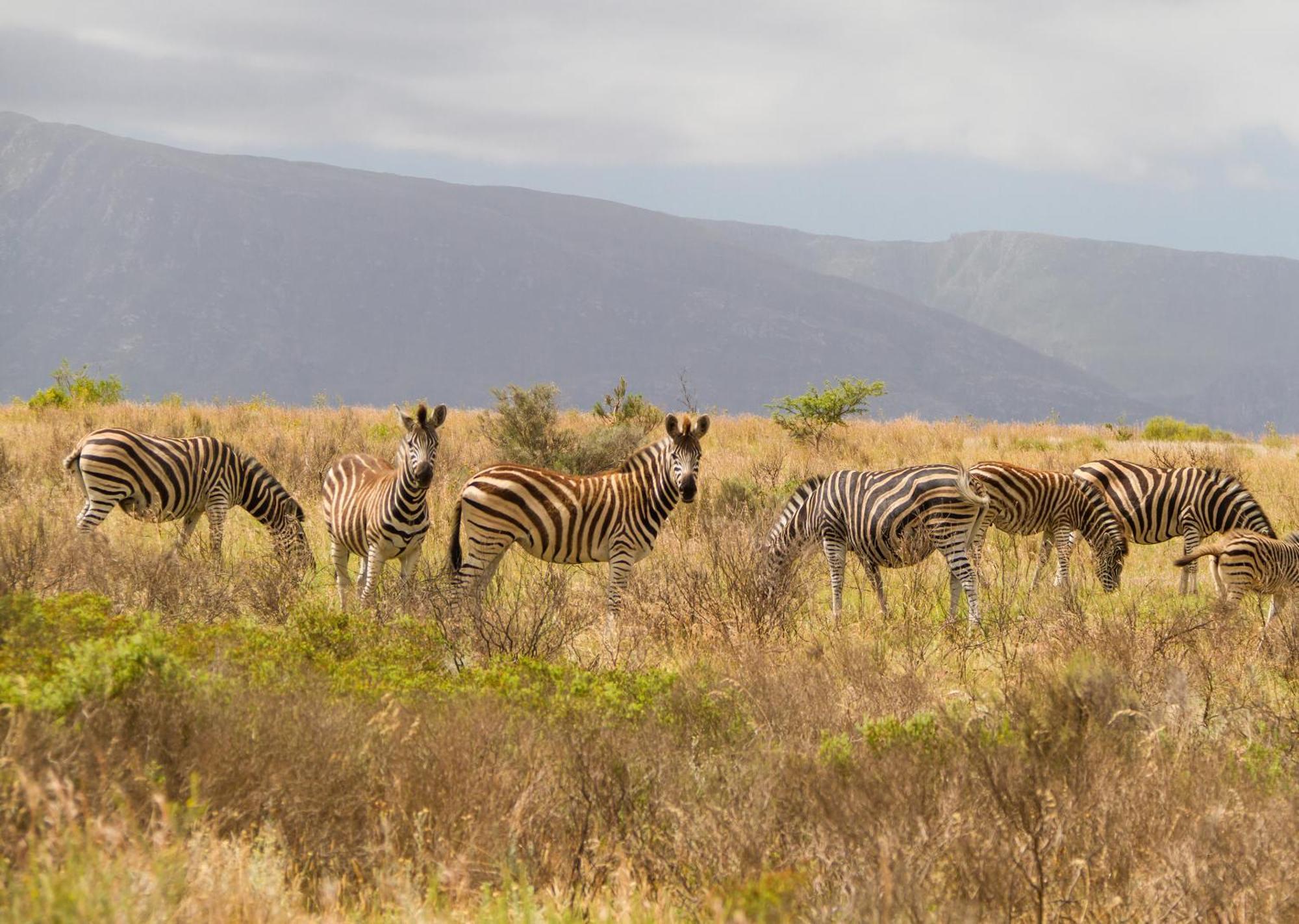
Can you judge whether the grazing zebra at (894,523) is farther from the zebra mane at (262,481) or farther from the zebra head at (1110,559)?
the zebra mane at (262,481)

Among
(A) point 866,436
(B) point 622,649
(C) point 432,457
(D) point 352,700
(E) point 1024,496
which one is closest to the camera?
(D) point 352,700

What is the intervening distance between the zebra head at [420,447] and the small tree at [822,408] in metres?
16.2

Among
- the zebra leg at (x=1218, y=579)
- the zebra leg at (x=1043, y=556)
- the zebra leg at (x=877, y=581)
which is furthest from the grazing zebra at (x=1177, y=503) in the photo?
the zebra leg at (x=877, y=581)

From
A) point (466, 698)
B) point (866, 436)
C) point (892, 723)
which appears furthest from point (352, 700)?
point (866, 436)

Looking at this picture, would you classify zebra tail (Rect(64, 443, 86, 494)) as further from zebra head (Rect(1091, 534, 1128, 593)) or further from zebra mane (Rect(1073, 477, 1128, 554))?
zebra mane (Rect(1073, 477, 1128, 554))

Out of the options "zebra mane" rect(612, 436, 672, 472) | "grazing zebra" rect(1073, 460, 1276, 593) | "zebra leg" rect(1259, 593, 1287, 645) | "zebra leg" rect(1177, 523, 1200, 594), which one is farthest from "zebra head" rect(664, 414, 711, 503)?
"zebra leg" rect(1177, 523, 1200, 594)

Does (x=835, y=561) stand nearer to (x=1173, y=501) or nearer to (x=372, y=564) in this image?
(x=372, y=564)

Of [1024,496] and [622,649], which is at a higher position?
[1024,496]

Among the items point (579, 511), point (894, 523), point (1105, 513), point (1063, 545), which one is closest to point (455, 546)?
point (579, 511)

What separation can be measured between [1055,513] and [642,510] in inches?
206

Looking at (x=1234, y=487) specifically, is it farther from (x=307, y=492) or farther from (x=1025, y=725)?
(x=307, y=492)

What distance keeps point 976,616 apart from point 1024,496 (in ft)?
10.9

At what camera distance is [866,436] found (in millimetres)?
27312

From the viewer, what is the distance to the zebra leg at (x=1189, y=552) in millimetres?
13047
